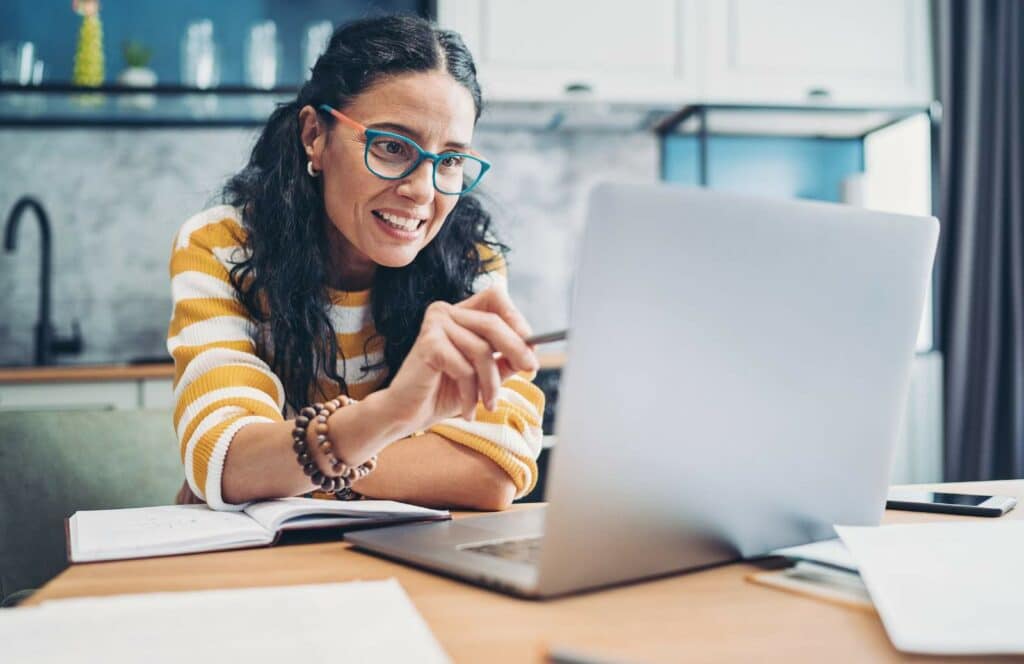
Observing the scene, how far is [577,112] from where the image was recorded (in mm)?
2959

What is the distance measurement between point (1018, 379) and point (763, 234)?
2699mm

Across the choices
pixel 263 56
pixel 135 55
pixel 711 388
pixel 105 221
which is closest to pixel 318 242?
pixel 711 388

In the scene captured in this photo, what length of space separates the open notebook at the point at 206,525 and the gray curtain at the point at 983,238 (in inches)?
102

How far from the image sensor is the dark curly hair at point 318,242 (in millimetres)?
1179

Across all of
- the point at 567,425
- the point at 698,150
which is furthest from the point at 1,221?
the point at 567,425

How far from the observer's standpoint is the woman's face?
1177 millimetres

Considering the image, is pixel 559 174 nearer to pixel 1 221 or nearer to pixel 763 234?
pixel 1 221

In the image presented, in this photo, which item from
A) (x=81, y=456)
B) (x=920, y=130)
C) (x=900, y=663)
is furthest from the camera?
(x=920, y=130)

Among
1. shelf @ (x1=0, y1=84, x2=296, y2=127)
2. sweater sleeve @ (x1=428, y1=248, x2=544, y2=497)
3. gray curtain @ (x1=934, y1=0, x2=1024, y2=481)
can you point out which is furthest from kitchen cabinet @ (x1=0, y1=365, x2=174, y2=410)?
gray curtain @ (x1=934, y1=0, x2=1024, y2=481)

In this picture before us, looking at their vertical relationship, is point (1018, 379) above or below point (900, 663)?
below

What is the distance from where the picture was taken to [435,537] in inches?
27.5

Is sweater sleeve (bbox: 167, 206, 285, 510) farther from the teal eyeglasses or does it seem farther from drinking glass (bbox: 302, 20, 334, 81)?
drinking glass (bbox: 302, 20, 334, 81)

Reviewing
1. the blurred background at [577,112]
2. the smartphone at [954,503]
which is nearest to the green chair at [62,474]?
the smartphone at [954,503]

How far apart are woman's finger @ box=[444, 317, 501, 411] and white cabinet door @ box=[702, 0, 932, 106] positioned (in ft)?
7.97
